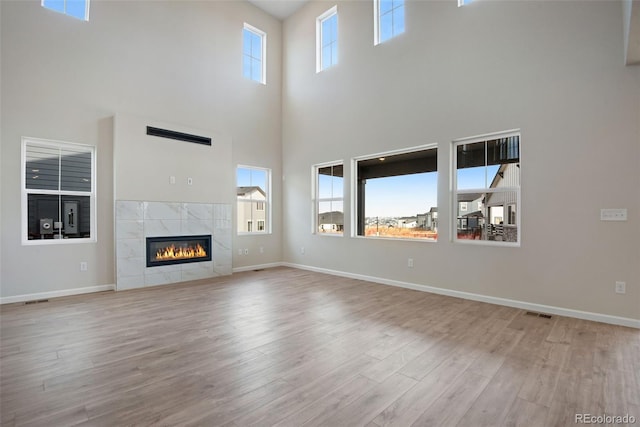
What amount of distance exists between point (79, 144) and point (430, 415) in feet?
19.2

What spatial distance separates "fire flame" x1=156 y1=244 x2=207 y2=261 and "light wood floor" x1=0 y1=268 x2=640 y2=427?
1.54 m

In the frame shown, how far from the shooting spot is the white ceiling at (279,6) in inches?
274

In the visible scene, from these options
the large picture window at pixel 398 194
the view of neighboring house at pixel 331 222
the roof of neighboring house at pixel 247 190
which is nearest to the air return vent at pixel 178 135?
the roof of neighboring house at pixel 247 190

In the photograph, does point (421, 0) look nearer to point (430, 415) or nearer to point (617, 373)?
point (617, 373)

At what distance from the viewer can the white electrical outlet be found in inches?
133

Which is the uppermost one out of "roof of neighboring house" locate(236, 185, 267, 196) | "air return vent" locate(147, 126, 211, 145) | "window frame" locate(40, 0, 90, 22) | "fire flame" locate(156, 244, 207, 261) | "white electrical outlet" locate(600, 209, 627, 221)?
"window frame" locate(40, 0, 90, 22)

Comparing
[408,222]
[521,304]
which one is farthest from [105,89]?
[521,304]

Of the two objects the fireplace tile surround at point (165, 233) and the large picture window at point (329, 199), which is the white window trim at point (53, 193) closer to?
the fireplace tile surround at point (165, 233)

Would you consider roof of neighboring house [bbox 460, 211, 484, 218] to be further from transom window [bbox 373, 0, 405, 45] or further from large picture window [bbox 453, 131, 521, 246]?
transom window [bbox 373, 0, 405, 45]

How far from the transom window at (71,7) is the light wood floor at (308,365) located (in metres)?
4.42

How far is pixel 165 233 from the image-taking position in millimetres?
5551

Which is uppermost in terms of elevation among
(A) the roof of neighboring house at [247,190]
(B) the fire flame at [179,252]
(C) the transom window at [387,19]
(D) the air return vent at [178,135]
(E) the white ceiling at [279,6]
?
(E) the white ceiling at [279,6]

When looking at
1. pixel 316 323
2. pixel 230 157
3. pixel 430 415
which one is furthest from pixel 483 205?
pixel 230 157

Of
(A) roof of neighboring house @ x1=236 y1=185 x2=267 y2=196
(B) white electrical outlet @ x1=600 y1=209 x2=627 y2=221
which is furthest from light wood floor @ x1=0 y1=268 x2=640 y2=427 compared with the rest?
(A) roof of neighboring house @ x1=236 y1=185 x2=267 y2=196
